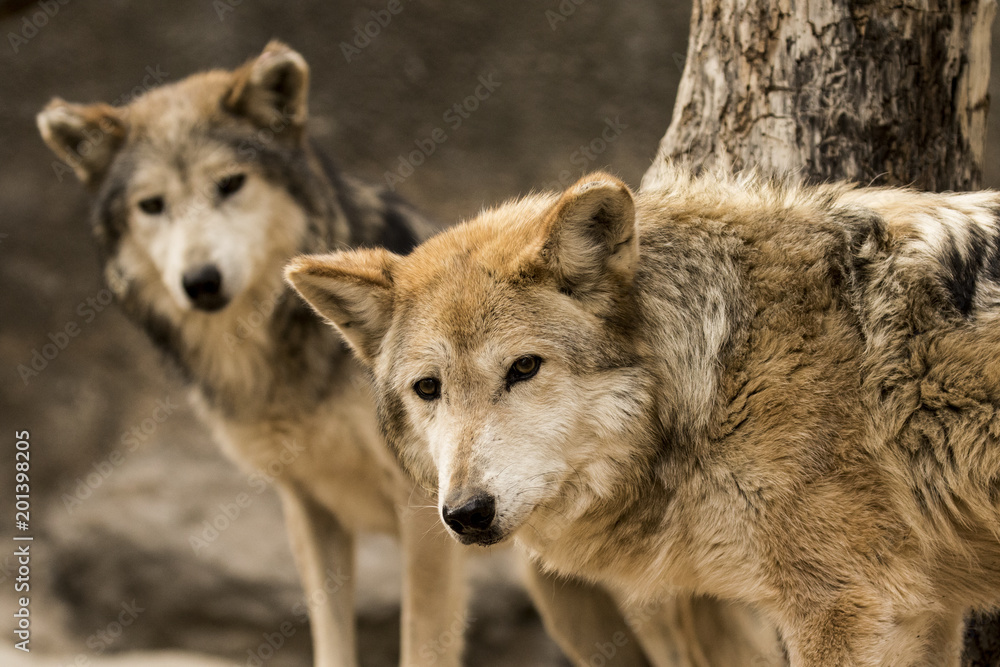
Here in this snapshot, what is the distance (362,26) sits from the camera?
26.9ft

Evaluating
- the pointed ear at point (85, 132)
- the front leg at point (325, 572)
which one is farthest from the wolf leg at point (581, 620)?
the pointed ear at point (85, 132)

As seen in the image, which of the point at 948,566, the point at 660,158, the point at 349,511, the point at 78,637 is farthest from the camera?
the point at 78,637

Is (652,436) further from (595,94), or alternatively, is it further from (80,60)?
(80,60)

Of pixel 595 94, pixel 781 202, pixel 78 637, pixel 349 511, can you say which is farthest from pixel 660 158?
pixel 78 637

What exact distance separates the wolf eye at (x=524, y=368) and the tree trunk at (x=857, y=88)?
1.64 metres

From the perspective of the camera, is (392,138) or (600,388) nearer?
(600,388)

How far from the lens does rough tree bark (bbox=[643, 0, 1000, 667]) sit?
3.65 metres

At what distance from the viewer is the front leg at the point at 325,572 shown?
16.8 feet

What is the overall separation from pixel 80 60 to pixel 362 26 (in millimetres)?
2731

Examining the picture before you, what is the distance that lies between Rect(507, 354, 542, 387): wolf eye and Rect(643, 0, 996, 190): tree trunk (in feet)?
5.39

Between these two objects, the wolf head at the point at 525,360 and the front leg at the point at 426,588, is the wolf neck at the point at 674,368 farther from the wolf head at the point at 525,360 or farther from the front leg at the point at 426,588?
the front leg at the point at 426,588

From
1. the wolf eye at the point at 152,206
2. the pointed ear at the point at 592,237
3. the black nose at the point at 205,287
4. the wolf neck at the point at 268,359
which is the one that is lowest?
the wolf neck at the point at 268,359

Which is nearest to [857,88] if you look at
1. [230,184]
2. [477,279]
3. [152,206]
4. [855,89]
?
[855,89]

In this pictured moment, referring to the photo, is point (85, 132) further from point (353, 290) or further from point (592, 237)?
point (592, 237)
